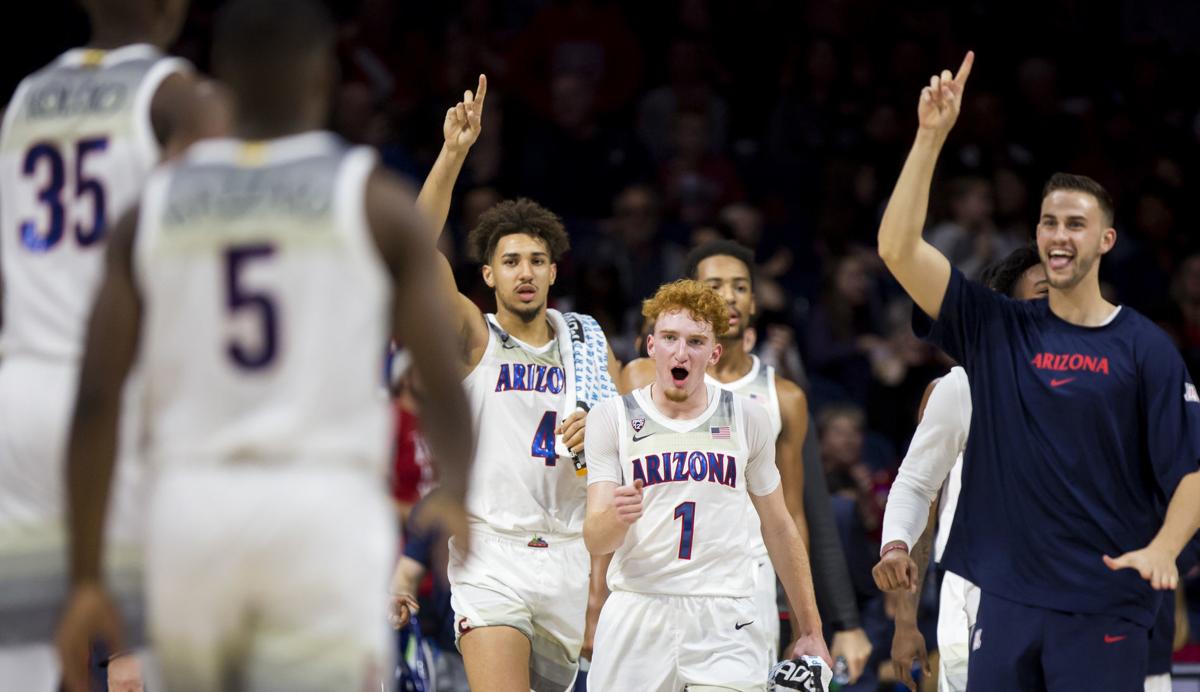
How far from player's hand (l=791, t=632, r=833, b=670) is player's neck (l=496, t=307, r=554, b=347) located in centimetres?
180

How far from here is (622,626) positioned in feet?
24.0

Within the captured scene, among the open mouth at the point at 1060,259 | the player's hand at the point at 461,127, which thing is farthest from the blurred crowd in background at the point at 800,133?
the open mouth at the point at 1060,259

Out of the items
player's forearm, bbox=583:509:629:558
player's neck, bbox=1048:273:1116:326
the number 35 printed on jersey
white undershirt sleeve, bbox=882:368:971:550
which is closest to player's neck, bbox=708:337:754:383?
white undershirt sleeve, bbox=882:368:971:550

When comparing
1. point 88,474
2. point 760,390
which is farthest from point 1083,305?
point 88,474

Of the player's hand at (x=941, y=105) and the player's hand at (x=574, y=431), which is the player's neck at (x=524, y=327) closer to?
the player's hand at (x=574, y=431)

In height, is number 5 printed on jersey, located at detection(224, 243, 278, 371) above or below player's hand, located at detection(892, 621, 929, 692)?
above

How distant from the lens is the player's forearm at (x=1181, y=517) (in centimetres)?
591

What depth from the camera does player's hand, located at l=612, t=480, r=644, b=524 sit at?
6.76 metres

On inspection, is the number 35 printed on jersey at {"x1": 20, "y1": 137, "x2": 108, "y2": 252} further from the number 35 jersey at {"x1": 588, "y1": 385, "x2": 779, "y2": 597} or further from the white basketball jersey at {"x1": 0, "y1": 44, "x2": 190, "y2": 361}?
the number 35 jersey at {"x1": 588, "y1": 385, "x2": 779, "y2": 597}

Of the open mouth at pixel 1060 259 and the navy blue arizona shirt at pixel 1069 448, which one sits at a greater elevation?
the open mouth at pixel 1060 259

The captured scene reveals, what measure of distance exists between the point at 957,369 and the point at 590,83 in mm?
7405

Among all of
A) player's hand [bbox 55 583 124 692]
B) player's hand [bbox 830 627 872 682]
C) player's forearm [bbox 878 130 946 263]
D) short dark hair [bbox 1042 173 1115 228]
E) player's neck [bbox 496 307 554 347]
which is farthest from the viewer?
player's hand [bbox 830 627 872 682]

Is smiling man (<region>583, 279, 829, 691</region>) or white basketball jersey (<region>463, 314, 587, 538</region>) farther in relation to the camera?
white basketball jersey (<region>463, 314, 587, 538</region>)

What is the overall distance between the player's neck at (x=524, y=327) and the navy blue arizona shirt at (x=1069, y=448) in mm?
2279
